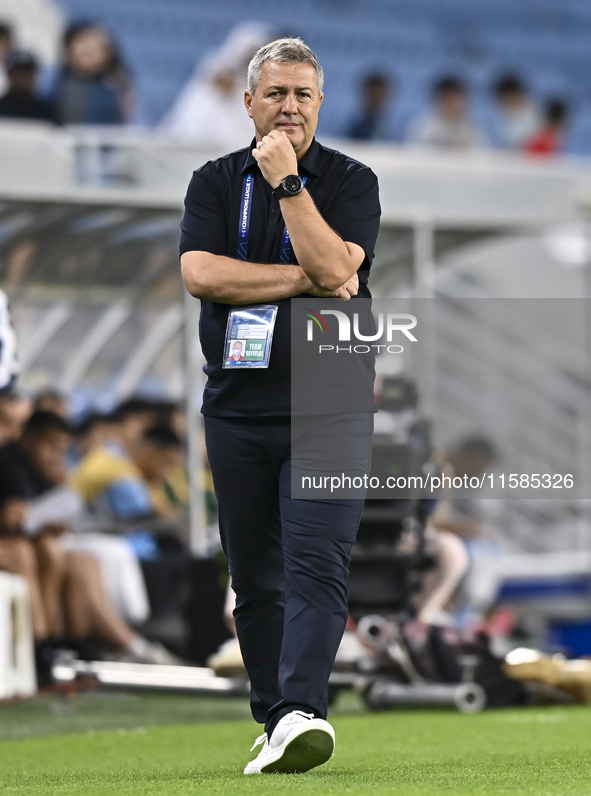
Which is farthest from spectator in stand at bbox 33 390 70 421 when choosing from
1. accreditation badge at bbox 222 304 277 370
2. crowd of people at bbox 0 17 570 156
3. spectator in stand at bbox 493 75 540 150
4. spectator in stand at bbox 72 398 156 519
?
spectator in stand at bbox 493 75 540 150

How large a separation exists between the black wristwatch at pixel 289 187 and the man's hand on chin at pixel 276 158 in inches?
0.8

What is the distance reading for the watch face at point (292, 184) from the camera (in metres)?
2.91

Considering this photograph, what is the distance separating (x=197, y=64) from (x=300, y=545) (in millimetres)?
13436

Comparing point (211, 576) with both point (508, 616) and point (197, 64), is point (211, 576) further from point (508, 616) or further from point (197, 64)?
point (197, 64)

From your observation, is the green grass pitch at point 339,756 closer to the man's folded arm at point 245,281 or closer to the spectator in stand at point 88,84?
the man's folded arm at point 245,281

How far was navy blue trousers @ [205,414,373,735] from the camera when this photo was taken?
2.95 meters

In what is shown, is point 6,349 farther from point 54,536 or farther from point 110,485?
point 110,485

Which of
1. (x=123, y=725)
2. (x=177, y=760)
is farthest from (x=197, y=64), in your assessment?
(x=177, y=760)

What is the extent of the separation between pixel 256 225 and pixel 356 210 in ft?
0.73

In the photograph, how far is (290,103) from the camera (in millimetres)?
3031

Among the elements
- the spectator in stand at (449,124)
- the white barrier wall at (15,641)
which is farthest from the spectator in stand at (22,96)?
the spectator in stand at (449,124)

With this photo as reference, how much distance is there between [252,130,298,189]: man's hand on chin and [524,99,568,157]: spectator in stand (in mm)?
10331

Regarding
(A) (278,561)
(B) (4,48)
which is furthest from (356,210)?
(B) (4,48)

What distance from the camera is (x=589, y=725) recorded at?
4.94 metres
